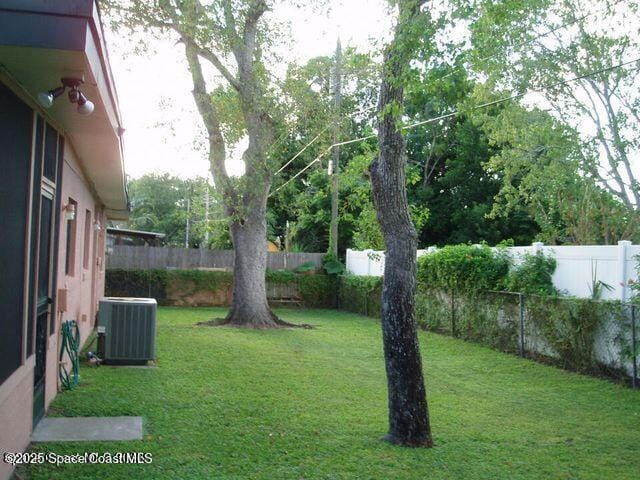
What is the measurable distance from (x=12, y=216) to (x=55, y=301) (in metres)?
2.71

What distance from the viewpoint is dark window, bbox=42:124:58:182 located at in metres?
6.27

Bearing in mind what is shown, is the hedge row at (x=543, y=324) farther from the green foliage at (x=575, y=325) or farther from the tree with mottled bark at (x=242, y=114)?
the tree with mottled bark at (x=242, y=114)

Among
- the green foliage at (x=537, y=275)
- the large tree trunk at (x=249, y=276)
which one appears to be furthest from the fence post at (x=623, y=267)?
the large tree trunk at (x=249, y=276)

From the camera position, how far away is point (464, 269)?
47.5ft

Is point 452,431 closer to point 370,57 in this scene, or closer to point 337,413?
point 337,413

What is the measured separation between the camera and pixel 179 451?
224 inches

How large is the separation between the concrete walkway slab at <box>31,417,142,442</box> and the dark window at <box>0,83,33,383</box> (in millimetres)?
1121

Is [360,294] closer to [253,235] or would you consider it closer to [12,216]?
[253,235]

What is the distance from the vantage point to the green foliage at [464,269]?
13.6 meters

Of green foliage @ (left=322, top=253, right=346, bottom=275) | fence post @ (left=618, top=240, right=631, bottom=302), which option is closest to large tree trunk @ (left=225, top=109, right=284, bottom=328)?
green foliage @ (left=322, top=253, right=346, bottom=275)

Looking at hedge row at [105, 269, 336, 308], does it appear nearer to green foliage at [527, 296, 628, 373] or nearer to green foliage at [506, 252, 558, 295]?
green foliage at [506, 252, 558, 295]

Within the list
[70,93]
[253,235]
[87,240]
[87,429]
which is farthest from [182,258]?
[70,93]

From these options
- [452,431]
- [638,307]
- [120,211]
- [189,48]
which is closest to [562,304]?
[638,307]

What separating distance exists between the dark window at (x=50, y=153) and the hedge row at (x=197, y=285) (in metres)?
16.4
